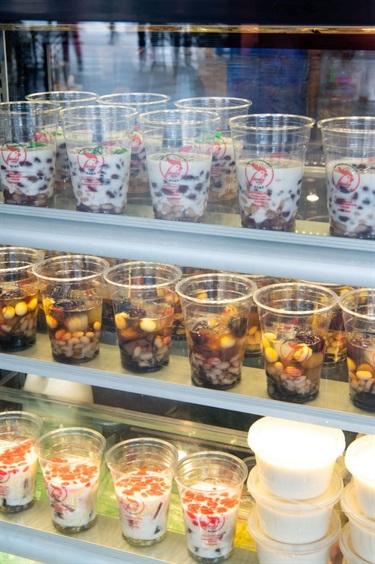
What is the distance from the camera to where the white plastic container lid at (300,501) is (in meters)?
1.93

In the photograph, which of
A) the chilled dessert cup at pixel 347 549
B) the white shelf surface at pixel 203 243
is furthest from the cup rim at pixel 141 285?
the chilled dessert cup at pixel 347 549

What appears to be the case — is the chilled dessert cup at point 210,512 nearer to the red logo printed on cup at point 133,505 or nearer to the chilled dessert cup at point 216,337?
the red logo printed on cup at point 133,505

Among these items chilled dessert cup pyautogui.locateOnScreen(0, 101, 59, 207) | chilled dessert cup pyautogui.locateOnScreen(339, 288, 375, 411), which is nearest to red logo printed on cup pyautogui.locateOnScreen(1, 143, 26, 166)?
chilled dessert cup pyautogui.locateOnScreen(0, 101, 59, 207)

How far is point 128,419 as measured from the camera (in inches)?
94.3

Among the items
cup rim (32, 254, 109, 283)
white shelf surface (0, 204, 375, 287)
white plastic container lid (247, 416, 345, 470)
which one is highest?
white shelf surface (0, 204, 375, 287)

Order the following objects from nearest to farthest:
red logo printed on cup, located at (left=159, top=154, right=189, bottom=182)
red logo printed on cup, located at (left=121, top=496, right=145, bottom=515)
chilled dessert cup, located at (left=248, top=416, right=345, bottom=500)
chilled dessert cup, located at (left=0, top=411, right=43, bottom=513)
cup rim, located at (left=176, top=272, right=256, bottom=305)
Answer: red logo printed on cup, located at (left=159, top=154, right=189, bottom=182), cup rim, located at (left=176, top=272, right=256, bottom=305), chilled dessert cup, located at (left=248, top=416, right=345, bottom=500), red logo printed on cup, located at (left=121, top=496, right=145, bottom=515), chilled dessert cup, located at (left=0, top=411, right=43, bottom=513)

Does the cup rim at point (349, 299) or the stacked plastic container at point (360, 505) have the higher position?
the cup rim at point (349, 299)

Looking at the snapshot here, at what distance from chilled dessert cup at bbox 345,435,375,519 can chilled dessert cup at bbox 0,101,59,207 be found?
95cm

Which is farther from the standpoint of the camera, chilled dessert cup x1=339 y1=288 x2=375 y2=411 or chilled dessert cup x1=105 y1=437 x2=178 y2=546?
chilled dessert cup x1=105 y1=437 x2=178 y2=546

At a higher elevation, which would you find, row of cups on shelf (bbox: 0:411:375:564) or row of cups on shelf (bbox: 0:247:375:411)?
row of cups on shelf (bbox: 0:247:375:411)

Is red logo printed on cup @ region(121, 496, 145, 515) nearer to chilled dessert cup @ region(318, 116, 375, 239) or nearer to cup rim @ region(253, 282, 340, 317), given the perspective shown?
cup rim @ region(253, 282, 340, 317)

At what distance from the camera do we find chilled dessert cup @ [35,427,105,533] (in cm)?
209

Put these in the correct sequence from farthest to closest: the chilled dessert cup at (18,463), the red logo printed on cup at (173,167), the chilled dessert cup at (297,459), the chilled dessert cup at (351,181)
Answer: the chilled dessert cup at (18,463) < the chilled dessert cup at (297,459) < the red logo printed on cup at (173,167) < the chilled dessert cup at (351,181)

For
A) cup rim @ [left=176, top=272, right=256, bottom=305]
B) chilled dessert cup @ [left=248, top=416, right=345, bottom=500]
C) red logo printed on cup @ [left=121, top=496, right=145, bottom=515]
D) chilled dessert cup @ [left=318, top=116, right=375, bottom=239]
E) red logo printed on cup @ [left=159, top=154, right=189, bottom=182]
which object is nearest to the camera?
chilled dessert cup @ [left=318, top=116, right=375, bottom=239]
